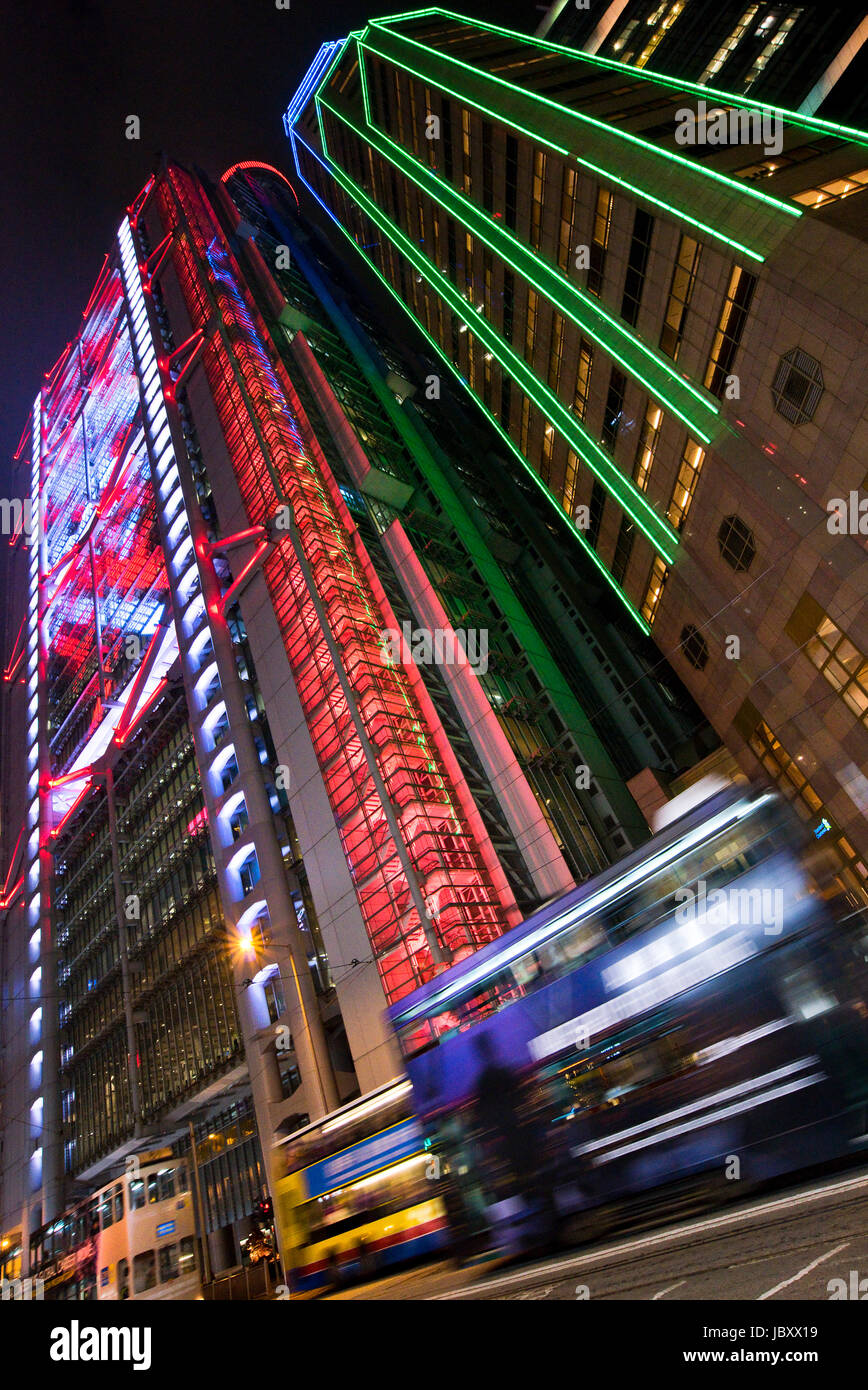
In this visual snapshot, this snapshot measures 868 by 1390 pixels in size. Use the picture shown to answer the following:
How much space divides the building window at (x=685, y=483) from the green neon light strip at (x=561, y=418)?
915 millimetres

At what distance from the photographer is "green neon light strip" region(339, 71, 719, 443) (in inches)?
1176

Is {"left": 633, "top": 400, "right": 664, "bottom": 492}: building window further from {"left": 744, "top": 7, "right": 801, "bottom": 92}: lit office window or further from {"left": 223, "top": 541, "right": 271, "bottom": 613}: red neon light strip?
{"left": 223, "top": 541, "right": 271, "bottom": 613}: red neon light strip

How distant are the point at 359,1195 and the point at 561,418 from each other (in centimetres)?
3576

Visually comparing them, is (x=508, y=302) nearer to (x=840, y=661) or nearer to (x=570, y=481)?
(x=570, y=481)

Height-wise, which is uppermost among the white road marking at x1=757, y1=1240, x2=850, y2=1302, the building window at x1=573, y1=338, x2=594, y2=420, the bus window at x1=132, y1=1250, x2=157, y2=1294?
the building window at x1=573, y1=338, x2=594, y2=420

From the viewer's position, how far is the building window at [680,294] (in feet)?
90.0

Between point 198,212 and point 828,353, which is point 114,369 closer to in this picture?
point 198,212

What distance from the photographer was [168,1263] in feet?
103

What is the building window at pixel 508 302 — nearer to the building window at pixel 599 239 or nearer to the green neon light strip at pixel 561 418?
the green neon light strip at pixel 561 418

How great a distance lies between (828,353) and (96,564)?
65.6 m

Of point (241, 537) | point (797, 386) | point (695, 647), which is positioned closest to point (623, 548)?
point (695, 647)

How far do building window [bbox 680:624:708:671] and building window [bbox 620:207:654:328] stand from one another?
1348cm

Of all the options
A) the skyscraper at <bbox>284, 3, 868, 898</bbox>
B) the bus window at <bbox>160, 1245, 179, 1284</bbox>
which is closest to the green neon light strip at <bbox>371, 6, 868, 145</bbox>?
the skyscraper at <bbox>284, 3, 868, 898</bbox>

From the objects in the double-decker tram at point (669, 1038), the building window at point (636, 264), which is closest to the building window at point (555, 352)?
the building window at point (636, 264)
